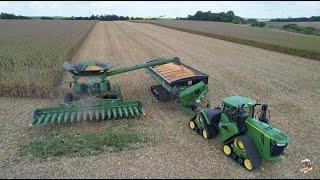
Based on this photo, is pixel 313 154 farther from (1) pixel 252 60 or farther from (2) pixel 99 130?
(1) pixel 252 60

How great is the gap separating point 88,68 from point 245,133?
17.2 feet

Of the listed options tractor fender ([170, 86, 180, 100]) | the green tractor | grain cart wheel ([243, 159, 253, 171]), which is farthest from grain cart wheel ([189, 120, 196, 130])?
grain cart wheel ([243, 159, 253, 171])

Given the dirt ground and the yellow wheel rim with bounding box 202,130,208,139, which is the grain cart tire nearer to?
the dirt ground

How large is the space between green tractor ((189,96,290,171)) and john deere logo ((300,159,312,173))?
64cm

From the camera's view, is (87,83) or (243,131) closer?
(243,131)

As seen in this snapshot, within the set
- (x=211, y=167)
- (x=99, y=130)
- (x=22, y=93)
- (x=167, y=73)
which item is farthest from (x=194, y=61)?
(x=211, y=167)

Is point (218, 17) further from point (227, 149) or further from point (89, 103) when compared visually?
point (227, 149)

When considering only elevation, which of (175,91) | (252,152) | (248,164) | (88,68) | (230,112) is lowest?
(248,164)

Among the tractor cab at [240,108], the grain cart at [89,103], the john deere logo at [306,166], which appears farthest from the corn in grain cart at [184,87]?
the john deere logo at [306,166]

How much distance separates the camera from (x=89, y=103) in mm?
8688

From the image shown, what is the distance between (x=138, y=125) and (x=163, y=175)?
100 inches

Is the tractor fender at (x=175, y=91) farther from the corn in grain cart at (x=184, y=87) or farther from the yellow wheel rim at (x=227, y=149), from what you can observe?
the yellow wheel rim at (x=227, y=149)

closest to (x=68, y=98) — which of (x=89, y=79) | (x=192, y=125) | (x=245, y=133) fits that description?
(x=89, y=79)

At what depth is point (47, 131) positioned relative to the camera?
7996 millimetres
